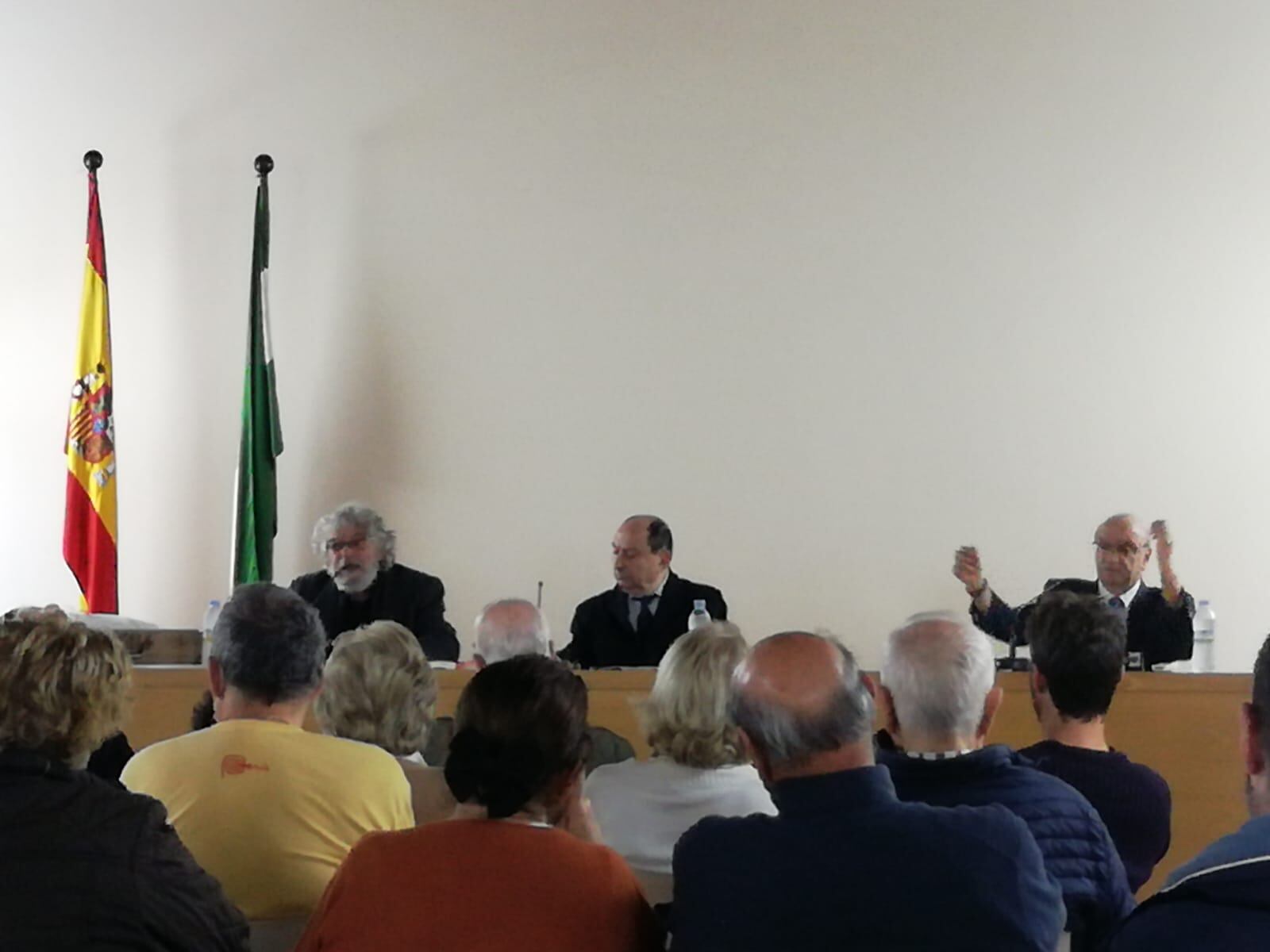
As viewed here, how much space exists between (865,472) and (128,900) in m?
4.39

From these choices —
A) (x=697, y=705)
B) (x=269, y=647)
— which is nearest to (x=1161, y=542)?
(x=697, y=705)

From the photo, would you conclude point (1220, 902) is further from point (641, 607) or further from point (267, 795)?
point (641, 607)

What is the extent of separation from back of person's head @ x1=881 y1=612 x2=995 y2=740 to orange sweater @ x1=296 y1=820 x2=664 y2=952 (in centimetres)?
60

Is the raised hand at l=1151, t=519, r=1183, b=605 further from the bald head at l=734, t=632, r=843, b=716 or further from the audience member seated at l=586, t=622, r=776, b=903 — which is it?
the bald head at l=734, t=632, r=843, b=716

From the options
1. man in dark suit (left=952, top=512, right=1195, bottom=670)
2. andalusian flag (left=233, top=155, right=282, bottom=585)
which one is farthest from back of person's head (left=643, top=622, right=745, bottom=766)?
andalusian flag (left=233, top=155, right=282, bottom=585)

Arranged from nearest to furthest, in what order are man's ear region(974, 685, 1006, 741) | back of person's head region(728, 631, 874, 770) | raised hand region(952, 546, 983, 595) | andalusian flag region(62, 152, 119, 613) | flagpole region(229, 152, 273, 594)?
back of person's head region(728, 631, 874, 770) < man's ear region(974, 685, 1006, 741) < raised hand region(952, 546, 983, 595) < flagpole region(229, 152, 273, 594) < andalusian flag region(62, 152, 119, 613)

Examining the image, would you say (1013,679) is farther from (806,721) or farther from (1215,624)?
(806,721)

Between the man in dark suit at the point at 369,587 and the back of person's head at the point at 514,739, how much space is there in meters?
3.35

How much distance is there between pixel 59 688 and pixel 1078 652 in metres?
1.69

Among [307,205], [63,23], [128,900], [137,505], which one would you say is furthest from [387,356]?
[128,900]

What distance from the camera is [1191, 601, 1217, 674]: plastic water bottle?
4953 millimetres

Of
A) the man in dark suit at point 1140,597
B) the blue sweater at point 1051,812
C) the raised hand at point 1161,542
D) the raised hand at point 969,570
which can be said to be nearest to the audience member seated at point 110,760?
the blue sweater at point 1051,812

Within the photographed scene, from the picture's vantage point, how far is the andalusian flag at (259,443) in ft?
18.5

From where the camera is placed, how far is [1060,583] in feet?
17.3
